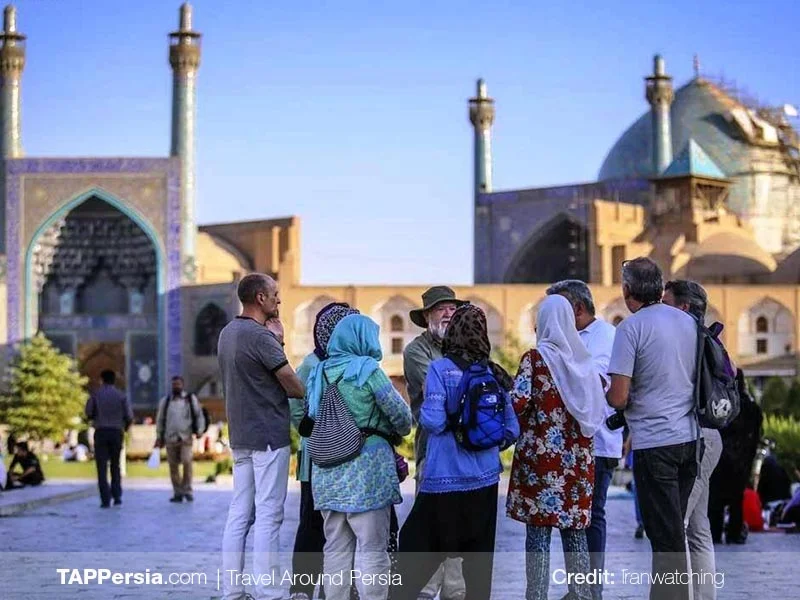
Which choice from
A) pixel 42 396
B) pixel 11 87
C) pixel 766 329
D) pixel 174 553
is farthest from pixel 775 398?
pixel 174 553

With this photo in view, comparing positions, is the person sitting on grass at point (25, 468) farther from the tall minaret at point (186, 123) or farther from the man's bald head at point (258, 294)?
the tall minaret at point (186, 123)

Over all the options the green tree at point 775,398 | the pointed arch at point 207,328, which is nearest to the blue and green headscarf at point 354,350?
the green tree at point 775,398

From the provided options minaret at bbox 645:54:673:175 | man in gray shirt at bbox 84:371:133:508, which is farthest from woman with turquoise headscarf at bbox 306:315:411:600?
minaret at bbox 645:54:673:175

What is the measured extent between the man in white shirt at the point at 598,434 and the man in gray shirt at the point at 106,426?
5.65 meters

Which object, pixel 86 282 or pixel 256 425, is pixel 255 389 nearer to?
pixel 256 425

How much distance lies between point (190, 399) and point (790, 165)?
98.6 ft

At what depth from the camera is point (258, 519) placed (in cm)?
513

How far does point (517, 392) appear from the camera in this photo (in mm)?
4828

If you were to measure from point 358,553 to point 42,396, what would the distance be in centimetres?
2438

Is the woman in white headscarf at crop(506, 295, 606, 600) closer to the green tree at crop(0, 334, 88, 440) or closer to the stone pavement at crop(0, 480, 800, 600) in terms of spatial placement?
the stone pavement at crop(0, 480, 800, 600)

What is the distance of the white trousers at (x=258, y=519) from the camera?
5.06 metres

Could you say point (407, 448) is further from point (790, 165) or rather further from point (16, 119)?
point (790, 165)

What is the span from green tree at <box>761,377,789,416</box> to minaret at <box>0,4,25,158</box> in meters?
16.8

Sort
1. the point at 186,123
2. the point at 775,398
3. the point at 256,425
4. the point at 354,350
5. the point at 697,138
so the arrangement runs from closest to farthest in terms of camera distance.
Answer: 1. the point at 354,350
2. the point at 256,425
3. the point at 775,398
4. the point at 186,123
5. the point at 697,138
